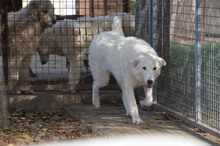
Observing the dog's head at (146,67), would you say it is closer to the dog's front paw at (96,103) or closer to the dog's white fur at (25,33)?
the dog's front paw at (96,103)

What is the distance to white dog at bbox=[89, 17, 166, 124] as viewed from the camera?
8172 millimetres

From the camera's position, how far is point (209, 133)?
24.9 ft

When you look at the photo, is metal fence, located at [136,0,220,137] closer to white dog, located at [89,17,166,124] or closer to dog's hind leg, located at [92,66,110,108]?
white dog, located at [89,17,166,124]

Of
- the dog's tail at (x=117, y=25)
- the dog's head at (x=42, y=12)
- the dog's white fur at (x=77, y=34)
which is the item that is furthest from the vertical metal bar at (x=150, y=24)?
the dog's head at (x=42, y=12)

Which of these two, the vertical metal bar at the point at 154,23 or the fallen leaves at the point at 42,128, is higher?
the vertical metal bar at the point at 154,23

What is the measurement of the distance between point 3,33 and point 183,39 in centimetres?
345

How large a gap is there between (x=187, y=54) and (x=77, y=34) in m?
2.97

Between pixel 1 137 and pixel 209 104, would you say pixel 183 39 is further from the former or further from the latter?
pixel 1 137

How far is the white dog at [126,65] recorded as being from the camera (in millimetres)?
8172

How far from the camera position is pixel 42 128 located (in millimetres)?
8328

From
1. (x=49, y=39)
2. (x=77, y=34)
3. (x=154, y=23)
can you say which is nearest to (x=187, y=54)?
(x=154, y=23)

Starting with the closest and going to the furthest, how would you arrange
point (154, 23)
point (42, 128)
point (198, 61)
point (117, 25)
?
1. point (198, 61)
2. point (42, 128)
3. point (154, 23)
4. point (117, 25)

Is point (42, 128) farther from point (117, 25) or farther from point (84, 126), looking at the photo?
point (117, 25)

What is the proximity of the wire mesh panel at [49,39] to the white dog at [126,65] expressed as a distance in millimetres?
882
